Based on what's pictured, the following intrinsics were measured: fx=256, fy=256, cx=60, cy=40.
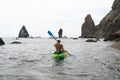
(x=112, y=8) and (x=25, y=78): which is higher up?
(x=112, y=8)

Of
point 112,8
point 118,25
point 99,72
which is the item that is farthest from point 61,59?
point 112,8

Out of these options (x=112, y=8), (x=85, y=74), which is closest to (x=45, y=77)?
(x=85, y=74)

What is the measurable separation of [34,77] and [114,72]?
6605 millimetres

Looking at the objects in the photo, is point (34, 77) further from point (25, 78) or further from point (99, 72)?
point (99, 72)

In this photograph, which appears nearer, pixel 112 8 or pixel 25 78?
pixel 25 78

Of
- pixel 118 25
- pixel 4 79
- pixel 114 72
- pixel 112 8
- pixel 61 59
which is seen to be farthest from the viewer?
pixel 112 8

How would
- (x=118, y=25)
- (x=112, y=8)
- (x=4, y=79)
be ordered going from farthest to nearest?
(x=112, y=8) < (x=118, y=25) < (x=4, y=79)

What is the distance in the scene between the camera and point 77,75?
1941 centimetres

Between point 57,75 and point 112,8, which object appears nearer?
point 57,75

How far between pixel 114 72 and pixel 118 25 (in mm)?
99278

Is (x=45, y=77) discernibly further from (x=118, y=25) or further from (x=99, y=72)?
(x=118, y=25)

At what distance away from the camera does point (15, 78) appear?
17.8 m

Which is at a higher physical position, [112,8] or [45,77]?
[112,8]

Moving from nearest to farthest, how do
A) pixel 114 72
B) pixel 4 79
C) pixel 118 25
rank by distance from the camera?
pixel 4 79 < pixel 114 72 < pixel 118 25
